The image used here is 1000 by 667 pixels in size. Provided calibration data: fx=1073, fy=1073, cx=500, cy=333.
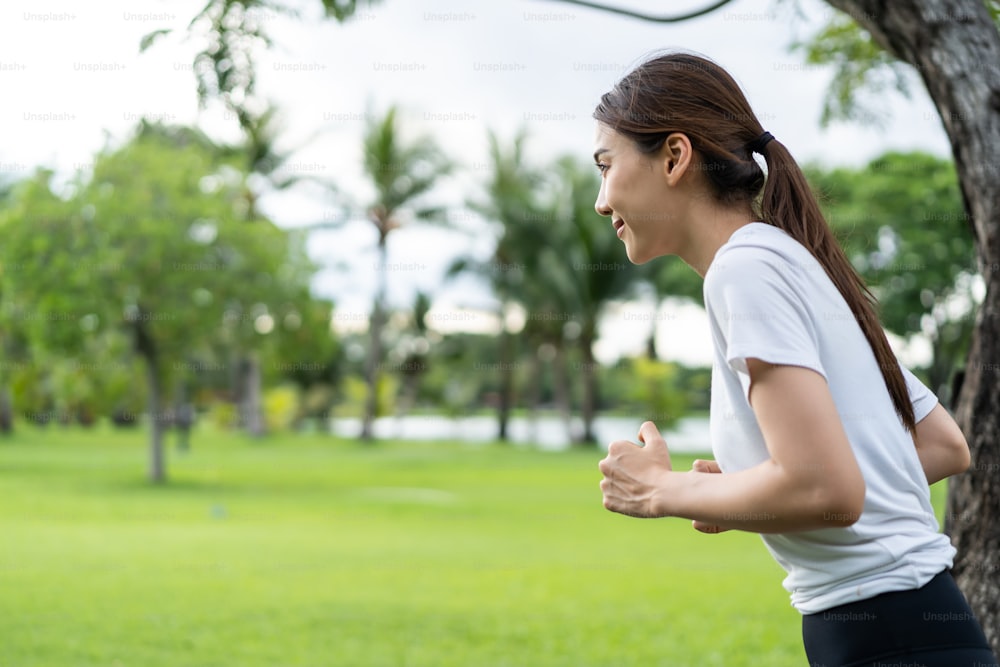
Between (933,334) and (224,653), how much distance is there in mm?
22760

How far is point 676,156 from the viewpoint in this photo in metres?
1.39

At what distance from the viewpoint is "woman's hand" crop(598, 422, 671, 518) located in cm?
132

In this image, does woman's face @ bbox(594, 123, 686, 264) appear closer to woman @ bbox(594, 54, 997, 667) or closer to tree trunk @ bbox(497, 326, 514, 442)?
woman @ bbox(594, 54, 997, 667)

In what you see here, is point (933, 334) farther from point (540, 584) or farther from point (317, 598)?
point (317, 598)

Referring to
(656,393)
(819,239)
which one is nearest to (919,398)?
(819,239)

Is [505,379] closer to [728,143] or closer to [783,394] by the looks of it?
[728,143]

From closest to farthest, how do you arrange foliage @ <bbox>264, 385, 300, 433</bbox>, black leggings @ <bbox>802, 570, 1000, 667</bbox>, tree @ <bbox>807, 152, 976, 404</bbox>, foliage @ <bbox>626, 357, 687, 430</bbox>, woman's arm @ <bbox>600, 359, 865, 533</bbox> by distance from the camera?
woman's arm @ <bbox>600, 359, 865, 533</bbox> → black leggings @ <bbox>802, 570, 1000, 667</bbox> → tree @ <bbox>807, 152, 976, 404</bbox> → foliage @ <bbox>626, 357, 687, 430</bbox> → foliage @ <bbox>264, 385, 300, 433</bbox>

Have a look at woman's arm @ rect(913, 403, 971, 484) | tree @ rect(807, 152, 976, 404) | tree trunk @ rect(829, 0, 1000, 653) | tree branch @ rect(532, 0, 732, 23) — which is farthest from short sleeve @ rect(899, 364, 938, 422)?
tree @ rect(807, 152, 976, 404)

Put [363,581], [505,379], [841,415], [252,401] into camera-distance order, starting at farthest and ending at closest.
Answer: [252,401] < [505,379] < [363,581] < [841,415]

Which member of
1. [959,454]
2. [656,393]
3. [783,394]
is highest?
[783,394]

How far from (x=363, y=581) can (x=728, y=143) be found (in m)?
7.84

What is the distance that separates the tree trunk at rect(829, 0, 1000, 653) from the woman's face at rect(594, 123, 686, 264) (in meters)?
2.00

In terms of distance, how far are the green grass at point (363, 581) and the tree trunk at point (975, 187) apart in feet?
9.45

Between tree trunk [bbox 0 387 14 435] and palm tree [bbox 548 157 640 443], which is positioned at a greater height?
palm tree [bbox 548 157 640 443]
